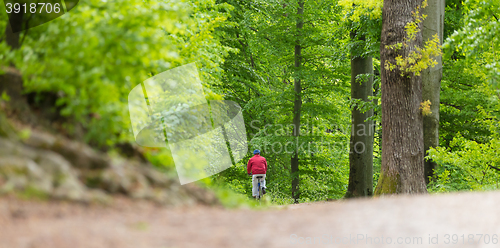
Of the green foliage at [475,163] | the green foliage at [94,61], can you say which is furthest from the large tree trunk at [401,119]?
the green foliage at [94,61]

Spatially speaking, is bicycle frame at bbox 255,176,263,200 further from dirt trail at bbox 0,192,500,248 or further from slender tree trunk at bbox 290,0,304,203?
dirt trail at bbox 0,192,500,248

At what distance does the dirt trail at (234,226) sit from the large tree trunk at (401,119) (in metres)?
3.85

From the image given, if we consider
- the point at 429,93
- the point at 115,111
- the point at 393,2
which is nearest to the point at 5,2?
the point at 115,111

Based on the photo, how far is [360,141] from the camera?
12.6 metres

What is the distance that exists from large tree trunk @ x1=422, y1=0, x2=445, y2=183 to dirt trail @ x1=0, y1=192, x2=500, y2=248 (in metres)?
6.42

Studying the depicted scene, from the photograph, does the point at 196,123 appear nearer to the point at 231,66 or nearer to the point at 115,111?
the point at 115,111

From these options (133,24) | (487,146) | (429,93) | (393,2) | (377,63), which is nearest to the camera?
(133,24)

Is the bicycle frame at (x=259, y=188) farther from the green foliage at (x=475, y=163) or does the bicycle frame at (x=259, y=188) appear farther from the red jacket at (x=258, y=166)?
the green foliage at (x=475, y=163)

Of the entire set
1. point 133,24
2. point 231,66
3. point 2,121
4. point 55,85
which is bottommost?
point 231,66

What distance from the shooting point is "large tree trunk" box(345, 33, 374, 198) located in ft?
41.4

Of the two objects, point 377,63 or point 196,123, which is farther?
point 377,63

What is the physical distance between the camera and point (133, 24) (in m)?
3.35

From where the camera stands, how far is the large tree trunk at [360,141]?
12625mm

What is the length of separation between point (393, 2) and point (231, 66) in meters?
7.81
